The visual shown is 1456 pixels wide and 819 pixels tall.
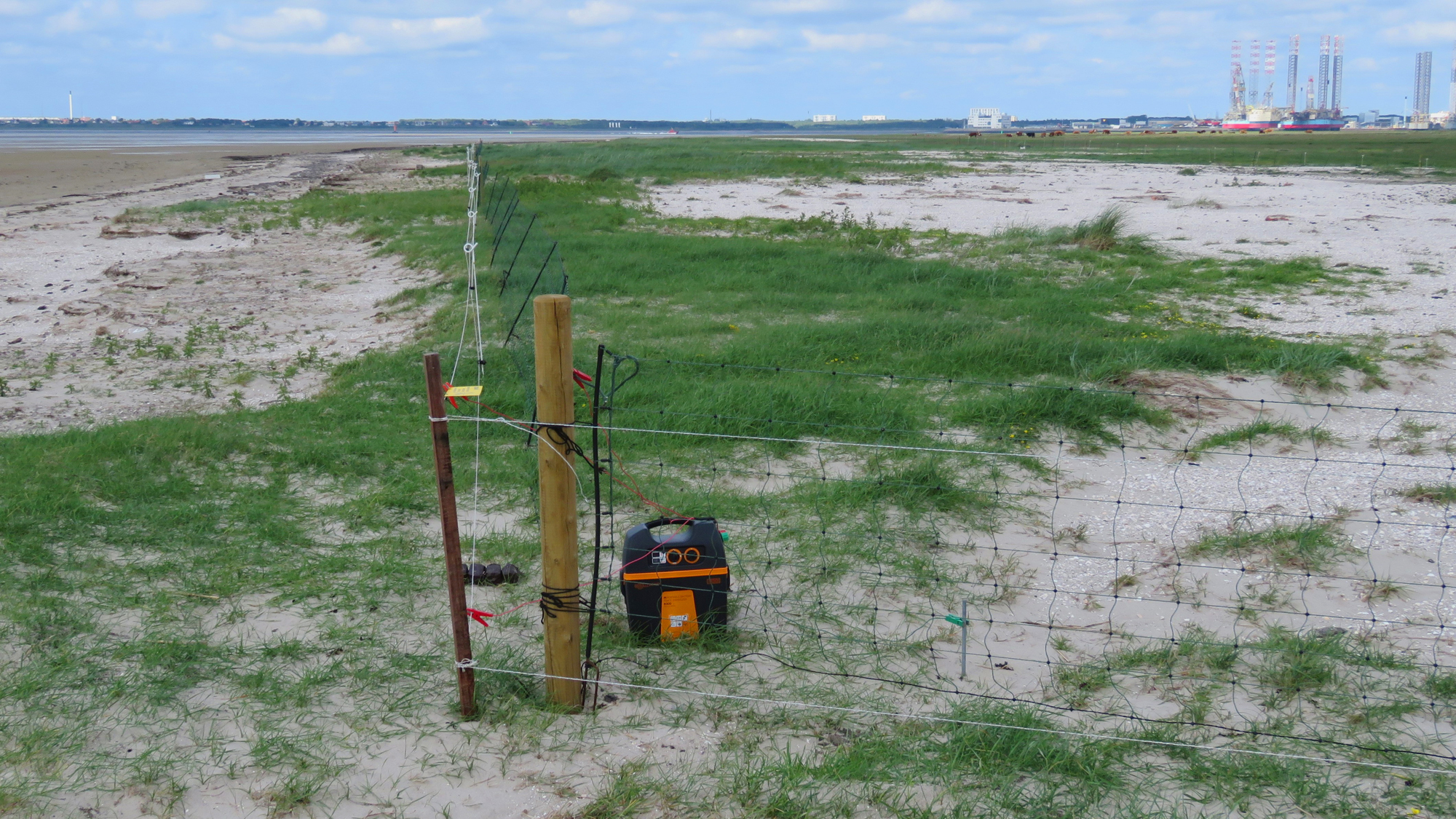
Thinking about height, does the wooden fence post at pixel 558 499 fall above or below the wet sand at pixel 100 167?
below

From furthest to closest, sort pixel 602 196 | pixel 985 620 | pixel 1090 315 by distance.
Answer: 1. pixel 602 196
2. pixel 1090 315
3. pixel 985 620

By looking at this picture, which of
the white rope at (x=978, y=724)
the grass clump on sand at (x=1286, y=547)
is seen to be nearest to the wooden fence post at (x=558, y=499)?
the white rope at (x=978, y=724)

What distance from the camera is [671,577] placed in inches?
164

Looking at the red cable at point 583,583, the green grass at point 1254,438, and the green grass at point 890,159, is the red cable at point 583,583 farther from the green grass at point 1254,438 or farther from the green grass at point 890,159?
the green grass at point 890,159

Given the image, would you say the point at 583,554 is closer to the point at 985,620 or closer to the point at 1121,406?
the point at 985,620

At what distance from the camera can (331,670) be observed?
3.92m

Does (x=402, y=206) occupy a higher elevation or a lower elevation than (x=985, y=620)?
higher

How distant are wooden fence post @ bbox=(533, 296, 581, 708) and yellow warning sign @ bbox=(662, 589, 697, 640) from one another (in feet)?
1.83

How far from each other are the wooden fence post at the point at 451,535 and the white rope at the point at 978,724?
75 millimetres

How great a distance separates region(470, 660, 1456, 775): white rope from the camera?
3344 millimetres

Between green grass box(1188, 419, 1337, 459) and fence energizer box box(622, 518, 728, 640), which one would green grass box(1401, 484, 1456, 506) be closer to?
green grass box(1188, 419, 1337, 459)

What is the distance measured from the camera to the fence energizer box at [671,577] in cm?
414

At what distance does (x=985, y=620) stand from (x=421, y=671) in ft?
8.13

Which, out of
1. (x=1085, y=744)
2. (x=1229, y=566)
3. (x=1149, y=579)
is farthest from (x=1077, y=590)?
(x=1085, y=744)
